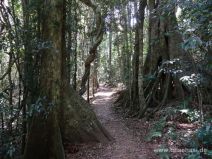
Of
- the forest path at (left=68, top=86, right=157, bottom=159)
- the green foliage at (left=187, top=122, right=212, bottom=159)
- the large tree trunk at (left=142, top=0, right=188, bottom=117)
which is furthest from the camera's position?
the large tree trunk at (left=142, top=0, right=188, bottom=117)

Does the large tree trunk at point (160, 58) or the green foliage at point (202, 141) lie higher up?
the large tree trunk at point (160, 58)

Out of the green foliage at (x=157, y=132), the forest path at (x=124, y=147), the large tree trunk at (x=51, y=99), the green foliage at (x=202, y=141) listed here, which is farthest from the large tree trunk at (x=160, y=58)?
the green foliage at (x=202, y=141)

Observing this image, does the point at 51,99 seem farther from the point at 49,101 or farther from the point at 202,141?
the point at 202,141

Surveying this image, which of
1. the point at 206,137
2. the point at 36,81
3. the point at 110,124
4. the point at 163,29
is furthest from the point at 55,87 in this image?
the point at 163,29

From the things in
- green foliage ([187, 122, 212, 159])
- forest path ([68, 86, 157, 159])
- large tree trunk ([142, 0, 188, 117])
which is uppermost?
large tree trunk ([142, 0, 188, 117])

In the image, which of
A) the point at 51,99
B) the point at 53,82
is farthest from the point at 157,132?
the point at 53,82

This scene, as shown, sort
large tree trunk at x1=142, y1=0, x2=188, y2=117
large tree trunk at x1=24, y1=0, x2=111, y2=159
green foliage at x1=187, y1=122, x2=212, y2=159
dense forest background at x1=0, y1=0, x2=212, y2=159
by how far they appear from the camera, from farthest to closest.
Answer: large tree trunk at x1=142, y1=0, x2=188, y2=117, large tree trunk at x1=24, y1=0, x2=111, y2=159, dense forest background at x1=0, y1=0, x2=212, y2=159, green foliage at x1=187, y1=122, x2=212, y2=159

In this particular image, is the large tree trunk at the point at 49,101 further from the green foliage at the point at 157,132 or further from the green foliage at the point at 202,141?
the green foliage at the point at 202,141

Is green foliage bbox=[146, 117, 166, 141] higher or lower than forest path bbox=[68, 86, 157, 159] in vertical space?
higher

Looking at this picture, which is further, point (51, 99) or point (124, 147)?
point (124, 147)

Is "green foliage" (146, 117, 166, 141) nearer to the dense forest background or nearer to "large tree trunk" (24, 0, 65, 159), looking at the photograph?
the dense forest background

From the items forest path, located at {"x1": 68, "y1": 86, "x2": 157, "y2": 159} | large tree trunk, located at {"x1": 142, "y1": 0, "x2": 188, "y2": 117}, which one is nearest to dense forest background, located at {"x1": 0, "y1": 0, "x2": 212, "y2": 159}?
forest path, located at {"x1": 68, "y1": 86, "x2": 157, "y2": 159}

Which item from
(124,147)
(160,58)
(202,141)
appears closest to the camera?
(202,141)

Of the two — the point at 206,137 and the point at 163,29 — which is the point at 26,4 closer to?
the point at 206,137
